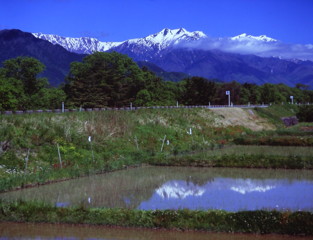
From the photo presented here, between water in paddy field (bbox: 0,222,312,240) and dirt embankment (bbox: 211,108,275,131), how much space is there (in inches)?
2315

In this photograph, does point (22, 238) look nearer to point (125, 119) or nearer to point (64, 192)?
point (64, 192)

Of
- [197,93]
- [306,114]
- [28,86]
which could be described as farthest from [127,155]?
[197,93]

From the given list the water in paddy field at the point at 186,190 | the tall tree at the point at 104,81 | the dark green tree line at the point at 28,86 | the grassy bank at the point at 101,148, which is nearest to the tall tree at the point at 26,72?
the dark green tree line at the point at 28,86

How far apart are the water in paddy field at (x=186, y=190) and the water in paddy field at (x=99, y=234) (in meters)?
2.39

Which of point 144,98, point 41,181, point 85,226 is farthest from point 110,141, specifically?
point 144,98

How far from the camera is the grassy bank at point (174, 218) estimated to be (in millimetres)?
18828

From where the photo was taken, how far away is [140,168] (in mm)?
39250

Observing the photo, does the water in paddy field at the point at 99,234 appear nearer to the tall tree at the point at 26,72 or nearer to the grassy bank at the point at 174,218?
the grassy bank at the point at 174,218

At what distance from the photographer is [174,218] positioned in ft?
65.4

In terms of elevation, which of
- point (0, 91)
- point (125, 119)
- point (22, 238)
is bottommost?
point (22, 238)

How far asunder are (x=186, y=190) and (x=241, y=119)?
6348 cm

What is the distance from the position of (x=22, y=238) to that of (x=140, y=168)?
2061cm

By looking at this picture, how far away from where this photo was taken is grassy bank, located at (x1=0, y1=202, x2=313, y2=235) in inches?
741

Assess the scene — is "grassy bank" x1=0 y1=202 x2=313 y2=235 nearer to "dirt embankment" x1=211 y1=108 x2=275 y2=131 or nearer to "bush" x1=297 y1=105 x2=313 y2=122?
"dirt embankment" x1=211 y1=108 x2=275 y2=131
